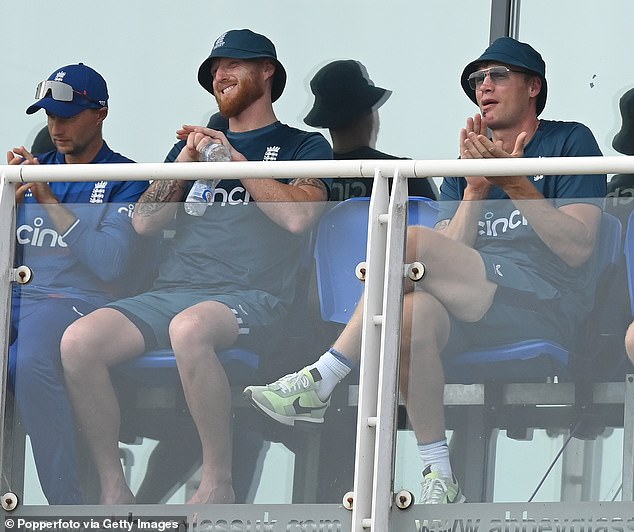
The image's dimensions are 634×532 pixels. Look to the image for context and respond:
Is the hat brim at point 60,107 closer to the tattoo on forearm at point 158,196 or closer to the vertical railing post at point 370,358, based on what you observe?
the tattoo on forearm at point 158,196

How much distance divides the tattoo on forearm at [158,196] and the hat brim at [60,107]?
57.9 inches

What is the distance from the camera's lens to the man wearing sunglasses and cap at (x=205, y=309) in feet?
15.8

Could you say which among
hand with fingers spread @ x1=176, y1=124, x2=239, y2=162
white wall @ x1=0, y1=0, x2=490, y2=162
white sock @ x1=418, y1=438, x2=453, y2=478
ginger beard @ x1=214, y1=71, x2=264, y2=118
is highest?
white wall @ x1=0, y1=0, x2=490, y2=162

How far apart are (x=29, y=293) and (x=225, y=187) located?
2.17ft

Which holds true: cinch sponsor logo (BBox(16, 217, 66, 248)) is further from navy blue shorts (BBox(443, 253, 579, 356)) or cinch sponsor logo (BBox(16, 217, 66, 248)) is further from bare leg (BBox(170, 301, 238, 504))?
navy blue shorts (BBox(443, 253, 579, 356))

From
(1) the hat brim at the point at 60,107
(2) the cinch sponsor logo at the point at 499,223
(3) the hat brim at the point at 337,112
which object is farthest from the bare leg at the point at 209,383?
(3) the hat brim at the point at 337,112

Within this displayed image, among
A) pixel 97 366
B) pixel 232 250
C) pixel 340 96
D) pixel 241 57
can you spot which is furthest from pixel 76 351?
pixel 340 96

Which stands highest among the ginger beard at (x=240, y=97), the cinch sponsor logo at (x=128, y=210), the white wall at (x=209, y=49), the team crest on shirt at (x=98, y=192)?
the white wall at (x=209, y=49)

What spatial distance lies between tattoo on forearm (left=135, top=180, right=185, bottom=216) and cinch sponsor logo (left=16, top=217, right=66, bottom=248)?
0.28 meters

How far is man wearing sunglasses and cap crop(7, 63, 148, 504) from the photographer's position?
16.0 ft

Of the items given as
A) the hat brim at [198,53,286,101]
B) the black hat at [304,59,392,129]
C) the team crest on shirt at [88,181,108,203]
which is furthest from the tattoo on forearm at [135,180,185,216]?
the black hat at [304,59,392,129]

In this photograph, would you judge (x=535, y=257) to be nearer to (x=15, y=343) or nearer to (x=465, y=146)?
(x=465, y=146)

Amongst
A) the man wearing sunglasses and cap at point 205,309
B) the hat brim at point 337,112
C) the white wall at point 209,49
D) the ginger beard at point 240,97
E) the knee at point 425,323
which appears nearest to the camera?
the knee at point 425,323

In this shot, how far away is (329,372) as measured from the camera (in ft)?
15.6
